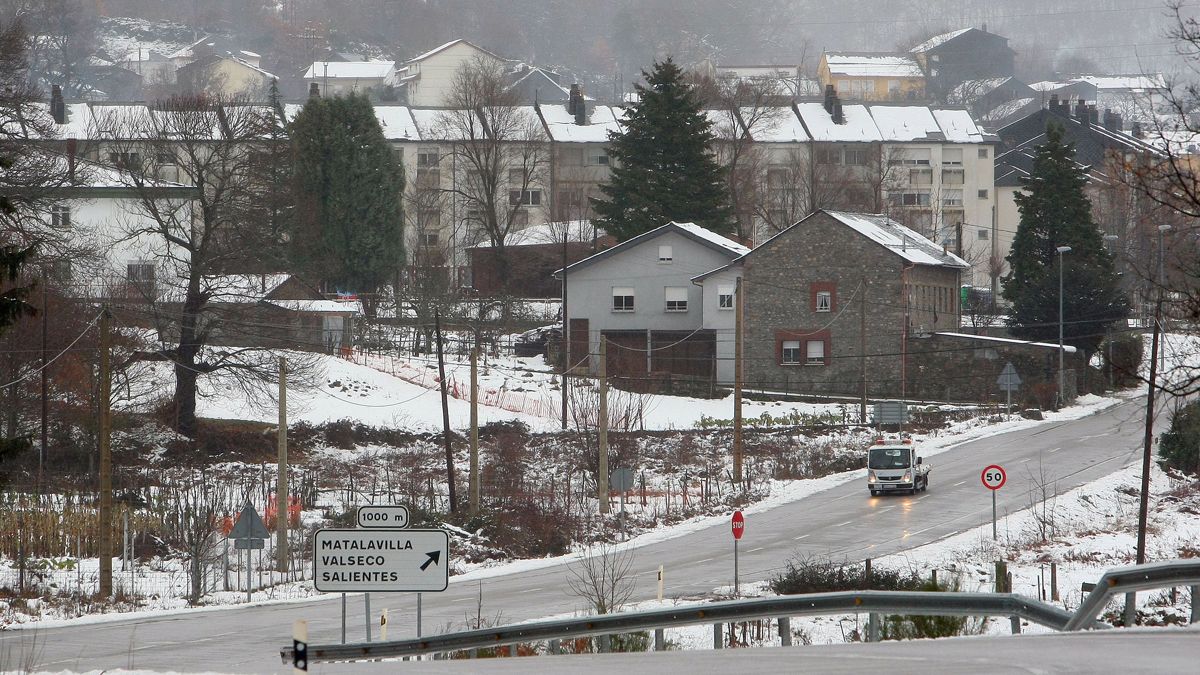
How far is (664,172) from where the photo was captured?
262ft

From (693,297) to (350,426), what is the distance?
23835 millimetres

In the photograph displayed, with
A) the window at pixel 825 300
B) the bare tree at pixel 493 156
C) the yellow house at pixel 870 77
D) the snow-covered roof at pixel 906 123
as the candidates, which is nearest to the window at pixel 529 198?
the bare tree at pixel 493 156

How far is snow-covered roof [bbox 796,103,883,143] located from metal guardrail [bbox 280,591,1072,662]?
95663mm

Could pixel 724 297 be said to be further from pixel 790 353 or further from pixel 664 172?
pixel 664 172

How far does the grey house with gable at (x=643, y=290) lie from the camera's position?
71938 millimetres

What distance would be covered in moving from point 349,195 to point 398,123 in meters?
28.8

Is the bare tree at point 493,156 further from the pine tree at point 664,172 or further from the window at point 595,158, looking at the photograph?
the pine tree at point 664,172

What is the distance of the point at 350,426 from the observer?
54281mm

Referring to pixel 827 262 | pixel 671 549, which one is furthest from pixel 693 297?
pixel 671 549

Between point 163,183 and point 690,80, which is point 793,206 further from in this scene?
point 163,183

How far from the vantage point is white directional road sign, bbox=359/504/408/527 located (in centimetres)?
1673

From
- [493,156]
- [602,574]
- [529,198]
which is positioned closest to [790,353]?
[493,156]

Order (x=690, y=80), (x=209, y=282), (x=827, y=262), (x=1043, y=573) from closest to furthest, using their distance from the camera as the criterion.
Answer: (x=1043, y=573) < (x=209, y=282) < (x=827, y=262) < (x=690, y=80)

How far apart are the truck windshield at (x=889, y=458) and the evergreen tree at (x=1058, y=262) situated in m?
27.2
